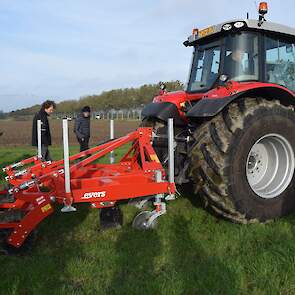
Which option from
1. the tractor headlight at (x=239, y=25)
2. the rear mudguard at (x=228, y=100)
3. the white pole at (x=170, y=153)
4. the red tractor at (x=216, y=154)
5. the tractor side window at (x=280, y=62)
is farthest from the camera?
the tractor side window at (x=280, y=62)

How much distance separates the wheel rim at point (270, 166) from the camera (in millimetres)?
5020

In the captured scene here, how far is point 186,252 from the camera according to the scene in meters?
4.01

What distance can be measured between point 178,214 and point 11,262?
2.18m

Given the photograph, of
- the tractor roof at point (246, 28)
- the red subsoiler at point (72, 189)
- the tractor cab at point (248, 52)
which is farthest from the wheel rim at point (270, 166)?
the tractor roof at point (246, 28)

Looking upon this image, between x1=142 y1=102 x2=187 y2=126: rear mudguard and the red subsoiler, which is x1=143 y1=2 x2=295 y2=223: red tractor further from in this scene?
the red subsoiler

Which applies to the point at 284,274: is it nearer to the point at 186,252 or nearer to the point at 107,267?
the point at 186,252

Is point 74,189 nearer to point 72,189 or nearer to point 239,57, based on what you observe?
point 72,189

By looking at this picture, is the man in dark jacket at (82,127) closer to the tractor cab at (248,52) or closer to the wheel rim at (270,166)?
the tractor cab at (248,52)

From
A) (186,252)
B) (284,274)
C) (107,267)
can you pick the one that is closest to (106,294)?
(107,267)

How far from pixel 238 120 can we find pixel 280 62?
4.76 ft

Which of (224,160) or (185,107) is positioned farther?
(185,107)

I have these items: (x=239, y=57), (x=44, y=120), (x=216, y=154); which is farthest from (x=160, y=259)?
(x=44, y=120)

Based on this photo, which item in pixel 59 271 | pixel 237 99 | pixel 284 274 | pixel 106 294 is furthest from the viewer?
pixel 237 99

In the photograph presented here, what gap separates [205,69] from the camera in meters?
5.75
